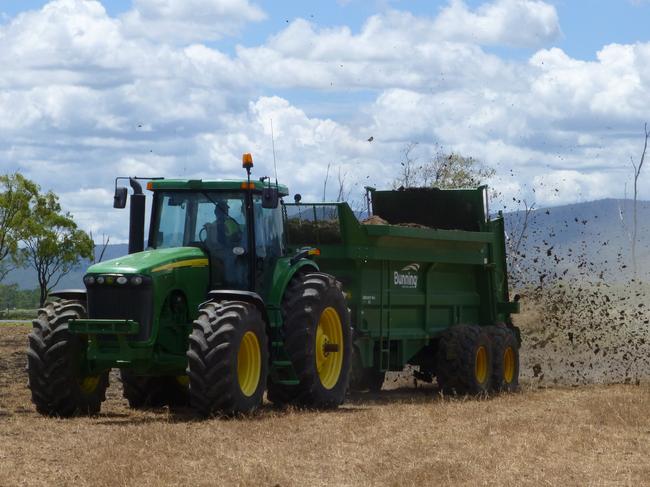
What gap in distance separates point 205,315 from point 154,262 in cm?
83

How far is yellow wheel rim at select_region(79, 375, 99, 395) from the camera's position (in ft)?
43.8

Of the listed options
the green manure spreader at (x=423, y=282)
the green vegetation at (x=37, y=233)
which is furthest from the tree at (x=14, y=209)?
the green manure spreader at (x=423, y=282)

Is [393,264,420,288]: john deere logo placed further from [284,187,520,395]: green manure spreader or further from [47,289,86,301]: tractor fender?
[47,289,86,301]: tractor fender

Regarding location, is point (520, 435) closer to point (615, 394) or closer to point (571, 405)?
point (571, 405)

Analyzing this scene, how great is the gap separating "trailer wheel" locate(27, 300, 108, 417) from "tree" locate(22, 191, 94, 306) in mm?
40074

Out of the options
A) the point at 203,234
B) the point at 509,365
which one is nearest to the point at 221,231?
the point at 203,234

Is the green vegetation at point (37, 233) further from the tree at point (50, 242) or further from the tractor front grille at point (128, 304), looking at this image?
the tractor front grille at point (128, 304)

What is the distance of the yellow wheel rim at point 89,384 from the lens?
13.4 m

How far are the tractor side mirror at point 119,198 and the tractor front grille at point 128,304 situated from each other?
1.09 m

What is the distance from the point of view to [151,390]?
14.8 metres

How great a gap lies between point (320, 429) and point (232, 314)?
4.88ft

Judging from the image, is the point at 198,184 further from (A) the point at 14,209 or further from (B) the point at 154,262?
(A) the point at 14,209

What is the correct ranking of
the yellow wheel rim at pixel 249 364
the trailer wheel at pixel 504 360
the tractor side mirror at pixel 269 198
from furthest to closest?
the trailer wheel at pixel 504 360 → the tractor side mirror at pixel 269 198 → the yellow wheel rim at pixel 249 364

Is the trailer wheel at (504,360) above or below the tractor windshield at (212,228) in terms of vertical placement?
below
